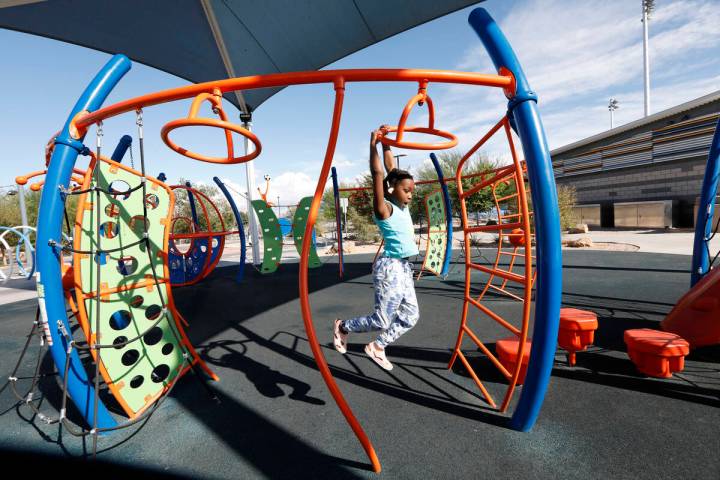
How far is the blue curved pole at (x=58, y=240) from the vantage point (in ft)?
5.81

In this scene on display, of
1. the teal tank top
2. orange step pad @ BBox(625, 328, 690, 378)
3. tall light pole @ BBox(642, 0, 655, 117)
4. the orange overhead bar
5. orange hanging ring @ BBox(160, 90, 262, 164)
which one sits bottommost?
orange step pad @ BBox(625, 328, 690, 378)

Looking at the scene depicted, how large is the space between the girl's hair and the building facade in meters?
19.3

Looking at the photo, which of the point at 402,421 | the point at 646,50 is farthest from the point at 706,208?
the point at 646,50

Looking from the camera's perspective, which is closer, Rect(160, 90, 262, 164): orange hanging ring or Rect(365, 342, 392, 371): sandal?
Rect(160, 90, 262, 164): orange hanging ring

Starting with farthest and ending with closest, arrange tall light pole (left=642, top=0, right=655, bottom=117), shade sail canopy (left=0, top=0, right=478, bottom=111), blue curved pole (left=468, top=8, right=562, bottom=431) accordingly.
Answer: tall light pole (left=642, top=0, right=655, bottom=117), shade sail canopy (left=0, top=0, right=478, bottom=111), blue curved pole (left=468, top=8, right=562, bottom=431)

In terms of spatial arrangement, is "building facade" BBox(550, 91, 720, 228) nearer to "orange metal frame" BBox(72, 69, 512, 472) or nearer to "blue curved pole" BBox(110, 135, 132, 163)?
"orange metal frame" BBox(72, 69, 512, 472)

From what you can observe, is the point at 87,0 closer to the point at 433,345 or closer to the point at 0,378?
the point at 0,378

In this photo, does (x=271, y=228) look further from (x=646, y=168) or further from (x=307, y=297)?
(x=646, y=168)

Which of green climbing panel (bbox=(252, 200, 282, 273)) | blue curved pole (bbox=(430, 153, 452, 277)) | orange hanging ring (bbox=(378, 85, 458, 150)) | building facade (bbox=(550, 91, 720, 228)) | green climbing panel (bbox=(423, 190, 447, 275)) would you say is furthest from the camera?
building facade (bbox=(550, 91, 720, 228))

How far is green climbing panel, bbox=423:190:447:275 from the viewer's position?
6.91 m

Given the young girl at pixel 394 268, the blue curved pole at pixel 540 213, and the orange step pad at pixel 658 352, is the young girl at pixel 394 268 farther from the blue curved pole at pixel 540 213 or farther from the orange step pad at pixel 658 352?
the orange step pad at pixel 658 352

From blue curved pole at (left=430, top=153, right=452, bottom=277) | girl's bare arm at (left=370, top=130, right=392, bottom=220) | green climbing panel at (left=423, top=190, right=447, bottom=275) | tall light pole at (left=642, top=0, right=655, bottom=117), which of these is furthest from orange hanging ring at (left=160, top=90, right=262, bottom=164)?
tall light pole at (left=642, top=0, right=655, bottom=117)

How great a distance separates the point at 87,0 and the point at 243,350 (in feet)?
22.6

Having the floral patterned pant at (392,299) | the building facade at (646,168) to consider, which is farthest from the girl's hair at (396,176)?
the building facade at (646,168)
